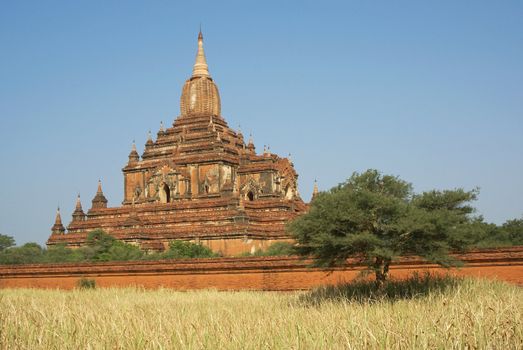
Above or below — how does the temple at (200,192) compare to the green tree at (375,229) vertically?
above

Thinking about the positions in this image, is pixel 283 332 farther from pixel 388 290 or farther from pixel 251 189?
pixel 251 189

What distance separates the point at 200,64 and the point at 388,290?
98.9ft

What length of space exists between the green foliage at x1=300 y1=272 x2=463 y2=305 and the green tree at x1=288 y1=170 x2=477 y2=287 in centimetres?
34

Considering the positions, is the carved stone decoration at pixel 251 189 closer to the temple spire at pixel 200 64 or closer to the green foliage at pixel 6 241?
the temple spire at pixel 200 64

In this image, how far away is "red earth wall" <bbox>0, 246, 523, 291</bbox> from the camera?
1561 centimetres

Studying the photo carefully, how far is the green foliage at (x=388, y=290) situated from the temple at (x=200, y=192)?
721 inches

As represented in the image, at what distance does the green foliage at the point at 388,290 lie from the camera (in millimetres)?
Answer: 12672

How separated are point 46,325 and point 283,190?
29959 millimetres

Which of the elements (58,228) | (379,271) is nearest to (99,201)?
(58,228)

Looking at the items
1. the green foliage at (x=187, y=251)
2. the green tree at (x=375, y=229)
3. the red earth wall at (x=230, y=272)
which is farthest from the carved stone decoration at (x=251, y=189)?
Result: the green tree at (x=375, y=229)

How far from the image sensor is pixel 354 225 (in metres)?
13.0

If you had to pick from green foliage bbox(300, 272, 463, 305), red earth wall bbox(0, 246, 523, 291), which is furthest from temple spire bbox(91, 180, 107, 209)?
green foliage bbox(300, 272, 463, 305)

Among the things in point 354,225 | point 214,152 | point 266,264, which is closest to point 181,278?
point 266,264

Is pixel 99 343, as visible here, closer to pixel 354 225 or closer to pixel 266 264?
pixel 354 225
